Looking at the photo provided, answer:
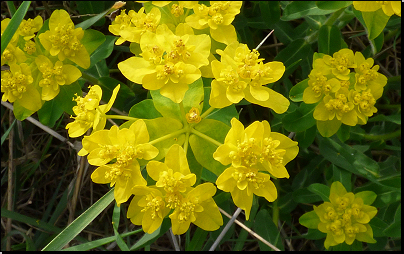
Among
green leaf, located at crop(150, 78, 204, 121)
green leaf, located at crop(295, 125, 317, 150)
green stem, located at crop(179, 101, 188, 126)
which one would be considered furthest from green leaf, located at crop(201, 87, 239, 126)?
green leaf, located at crop(295, 125, 317, 150)

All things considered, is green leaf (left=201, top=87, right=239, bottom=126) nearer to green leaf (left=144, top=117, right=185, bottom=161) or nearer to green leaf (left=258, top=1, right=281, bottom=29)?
green leaf (left=144, top=117, right=185, bottom=161)

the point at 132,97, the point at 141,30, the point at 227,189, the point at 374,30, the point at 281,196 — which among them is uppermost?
the point at 141,30

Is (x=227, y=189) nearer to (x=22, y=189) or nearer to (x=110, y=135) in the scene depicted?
(x=110, y=135)

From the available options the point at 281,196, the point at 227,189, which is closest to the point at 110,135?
the point at 227,189

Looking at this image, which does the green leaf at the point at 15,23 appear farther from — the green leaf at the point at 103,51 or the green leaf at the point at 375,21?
the green leaf at the point at 375,21

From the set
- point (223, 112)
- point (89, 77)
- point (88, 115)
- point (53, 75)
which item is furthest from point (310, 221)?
point (53, 75)

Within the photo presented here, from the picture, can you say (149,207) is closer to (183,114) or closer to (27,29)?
(183,114)
